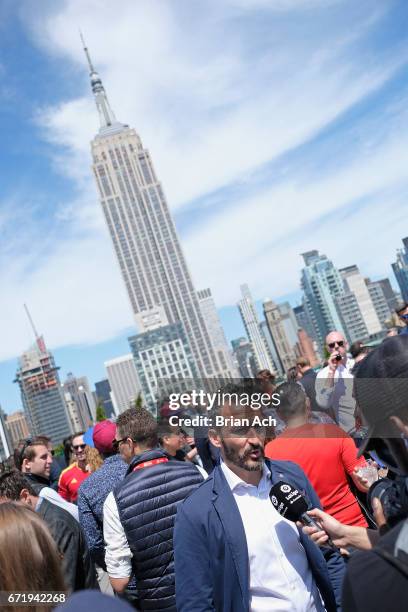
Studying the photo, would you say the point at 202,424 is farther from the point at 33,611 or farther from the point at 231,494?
the point at 33,611

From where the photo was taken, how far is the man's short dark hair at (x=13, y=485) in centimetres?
411

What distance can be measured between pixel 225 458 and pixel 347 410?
95 centimetres

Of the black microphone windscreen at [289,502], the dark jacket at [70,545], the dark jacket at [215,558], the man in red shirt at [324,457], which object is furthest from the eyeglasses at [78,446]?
the black microphone windscreen at [289,502]

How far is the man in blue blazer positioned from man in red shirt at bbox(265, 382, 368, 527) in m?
0.99

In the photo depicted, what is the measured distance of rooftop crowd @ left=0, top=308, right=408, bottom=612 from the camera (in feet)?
5.50

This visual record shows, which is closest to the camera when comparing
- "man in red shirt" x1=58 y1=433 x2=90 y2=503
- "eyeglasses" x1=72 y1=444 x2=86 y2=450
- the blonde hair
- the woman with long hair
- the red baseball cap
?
the woman with long hair

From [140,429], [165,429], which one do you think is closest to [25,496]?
[140,429]

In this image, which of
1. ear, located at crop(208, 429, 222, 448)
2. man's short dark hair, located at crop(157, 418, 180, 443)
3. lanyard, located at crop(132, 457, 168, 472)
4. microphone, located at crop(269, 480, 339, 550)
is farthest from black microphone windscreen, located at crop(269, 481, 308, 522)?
man's short dark hair, located at crop(157, 418, 180, 443)

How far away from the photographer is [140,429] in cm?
463

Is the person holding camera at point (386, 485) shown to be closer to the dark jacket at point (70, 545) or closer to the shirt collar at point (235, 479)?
the shirt collar at point (235, 479)

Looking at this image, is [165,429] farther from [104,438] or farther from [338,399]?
[338,399]

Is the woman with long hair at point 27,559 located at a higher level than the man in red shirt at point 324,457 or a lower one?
higher

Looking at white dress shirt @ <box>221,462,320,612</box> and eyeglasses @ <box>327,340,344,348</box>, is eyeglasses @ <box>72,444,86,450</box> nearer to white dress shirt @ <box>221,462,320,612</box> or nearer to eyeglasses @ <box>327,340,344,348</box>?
eyeglasses @ <box>327,340,344,348</box>

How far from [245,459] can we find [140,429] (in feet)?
4.94
